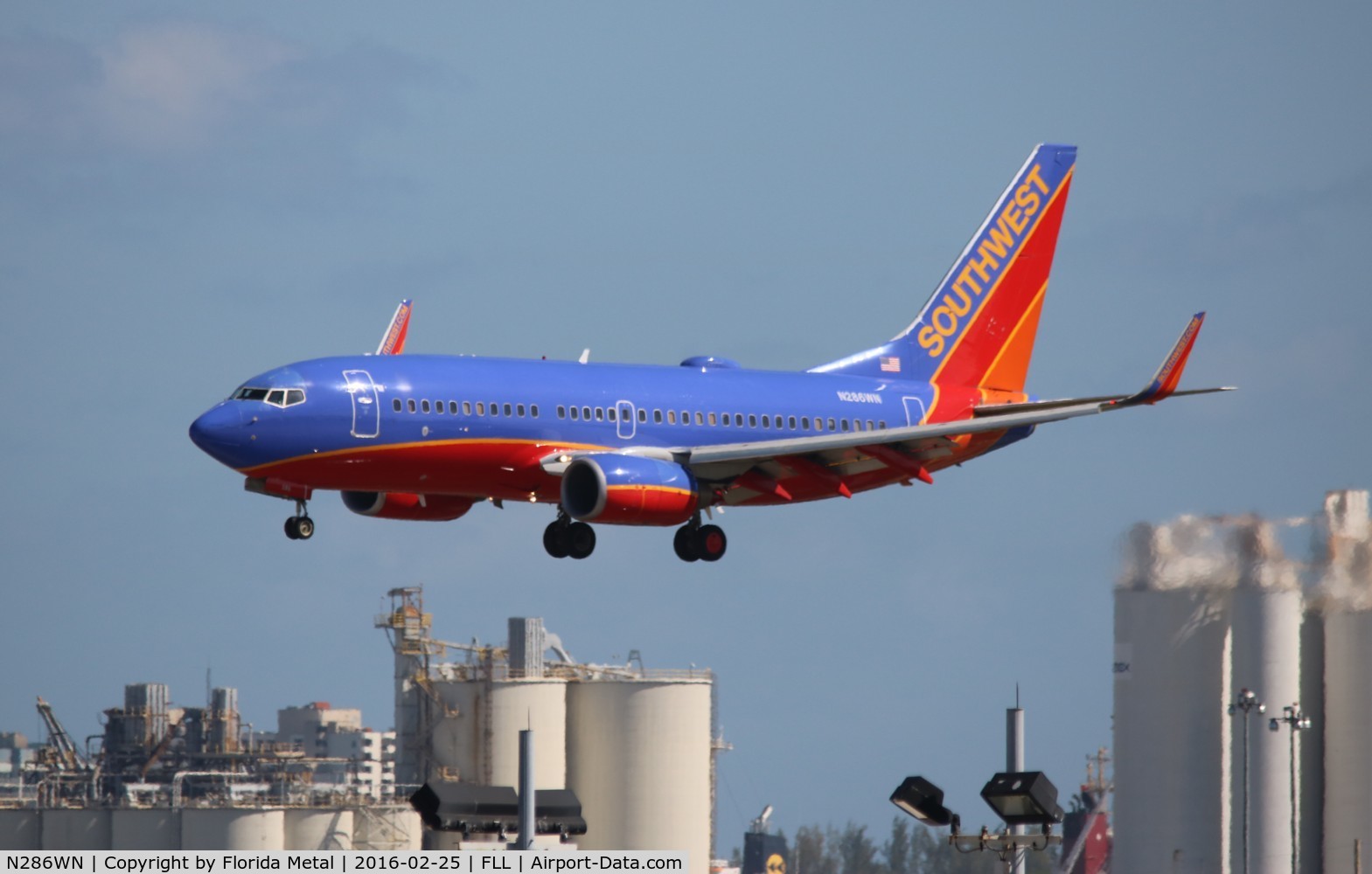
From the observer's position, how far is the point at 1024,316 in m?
78.8

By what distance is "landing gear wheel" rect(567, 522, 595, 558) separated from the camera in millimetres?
65500

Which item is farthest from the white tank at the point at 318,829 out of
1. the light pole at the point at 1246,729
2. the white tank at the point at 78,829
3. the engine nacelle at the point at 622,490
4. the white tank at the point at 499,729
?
the engine nacelle at the point at 622,490

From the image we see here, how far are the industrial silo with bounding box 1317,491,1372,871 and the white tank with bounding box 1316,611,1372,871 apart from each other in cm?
3

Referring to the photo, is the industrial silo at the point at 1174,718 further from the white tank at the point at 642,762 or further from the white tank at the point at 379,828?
the white tank at the point at 379,828

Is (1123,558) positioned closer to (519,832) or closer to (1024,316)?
(1024,316)

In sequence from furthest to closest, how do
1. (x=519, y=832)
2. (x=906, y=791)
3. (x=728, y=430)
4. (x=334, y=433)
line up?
(x=728, y=430)
(x=334, y=433)
(x=519, y=832)
(x=906, y=791)

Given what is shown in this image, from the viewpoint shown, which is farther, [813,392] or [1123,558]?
[1123,558]

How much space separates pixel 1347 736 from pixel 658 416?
42934mm

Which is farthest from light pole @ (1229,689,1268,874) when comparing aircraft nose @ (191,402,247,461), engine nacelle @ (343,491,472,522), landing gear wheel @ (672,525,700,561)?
aircraft nose @ (191,402,247,461)

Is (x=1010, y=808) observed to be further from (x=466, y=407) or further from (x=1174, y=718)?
(x=1174, y=718)

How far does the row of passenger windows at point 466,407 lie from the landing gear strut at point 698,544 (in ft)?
25.2

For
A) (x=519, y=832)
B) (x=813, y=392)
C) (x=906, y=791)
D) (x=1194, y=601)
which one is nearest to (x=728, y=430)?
(x=813, y=392)

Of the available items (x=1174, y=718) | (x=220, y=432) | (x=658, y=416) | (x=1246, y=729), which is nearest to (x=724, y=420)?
(x=658, y=416)

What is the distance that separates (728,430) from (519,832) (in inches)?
981
